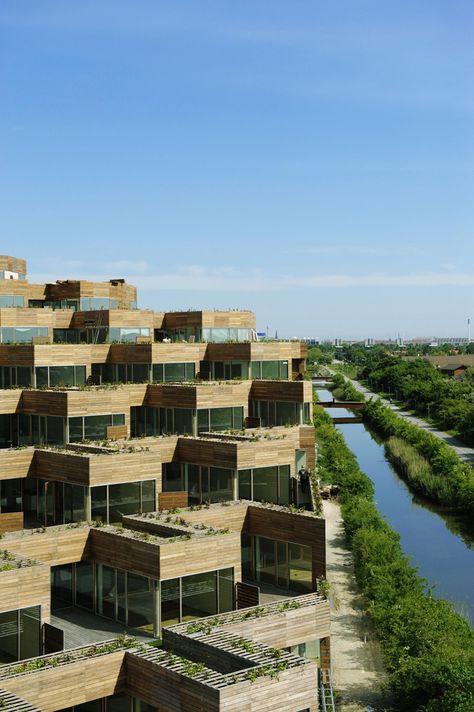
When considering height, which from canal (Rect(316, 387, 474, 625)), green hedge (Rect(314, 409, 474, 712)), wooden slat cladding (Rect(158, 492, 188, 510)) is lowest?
canal (Rect(316, 387, 474, 625))

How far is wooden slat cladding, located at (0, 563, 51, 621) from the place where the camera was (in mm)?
25234

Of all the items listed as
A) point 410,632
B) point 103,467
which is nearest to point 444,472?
point 410,632

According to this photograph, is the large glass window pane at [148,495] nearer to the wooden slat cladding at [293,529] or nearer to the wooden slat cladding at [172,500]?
the wooden slat cladding at [172,500]

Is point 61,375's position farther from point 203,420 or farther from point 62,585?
point 62,585

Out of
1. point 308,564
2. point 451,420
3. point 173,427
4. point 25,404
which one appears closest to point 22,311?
point 25,404

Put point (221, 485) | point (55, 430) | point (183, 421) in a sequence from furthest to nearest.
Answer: point (183, 421) → point (55, 430) → point (221, 485)

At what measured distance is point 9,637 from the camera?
25.9 meters

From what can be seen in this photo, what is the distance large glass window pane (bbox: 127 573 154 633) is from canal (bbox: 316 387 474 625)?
16.1 m

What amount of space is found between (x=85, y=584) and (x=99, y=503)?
14.0ft

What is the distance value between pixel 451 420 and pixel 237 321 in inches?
2465

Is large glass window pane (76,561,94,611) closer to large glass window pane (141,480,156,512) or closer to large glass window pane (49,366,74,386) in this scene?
large glass window pane (141,480,156,512)

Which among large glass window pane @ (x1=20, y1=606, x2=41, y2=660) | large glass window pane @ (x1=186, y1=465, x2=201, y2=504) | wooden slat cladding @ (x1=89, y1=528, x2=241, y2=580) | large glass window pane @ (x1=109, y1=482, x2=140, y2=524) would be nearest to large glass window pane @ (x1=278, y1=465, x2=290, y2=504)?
large glass window pane @ (x1=186, y1=465, x2=201, y2=504)

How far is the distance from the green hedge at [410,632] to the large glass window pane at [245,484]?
23.4ft

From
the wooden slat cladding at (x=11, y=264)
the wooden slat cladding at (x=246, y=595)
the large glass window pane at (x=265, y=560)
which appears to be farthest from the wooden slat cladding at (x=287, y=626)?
the wooden slat cladding at (x=11, y=264)
